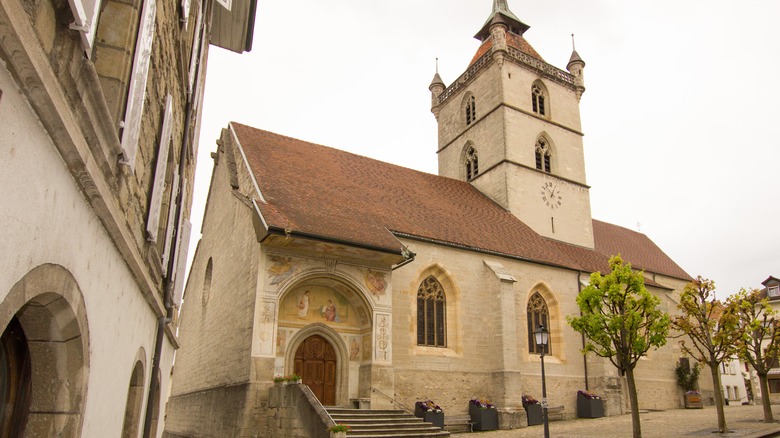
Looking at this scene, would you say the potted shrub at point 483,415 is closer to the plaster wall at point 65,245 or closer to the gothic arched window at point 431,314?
the gothic arched window at point 431,314

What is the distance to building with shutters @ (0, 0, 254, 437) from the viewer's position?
2553mm

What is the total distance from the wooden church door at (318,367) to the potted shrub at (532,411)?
21.5ft

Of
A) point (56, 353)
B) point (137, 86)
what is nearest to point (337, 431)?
point (56, 353)

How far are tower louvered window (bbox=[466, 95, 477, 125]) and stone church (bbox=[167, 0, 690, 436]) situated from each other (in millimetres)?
138

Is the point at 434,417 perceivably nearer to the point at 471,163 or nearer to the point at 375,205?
the point at 375,205

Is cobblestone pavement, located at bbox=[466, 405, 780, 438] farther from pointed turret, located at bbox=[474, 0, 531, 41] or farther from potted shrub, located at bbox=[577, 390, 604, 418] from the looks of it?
pointed turret, located at bbox=[474, 0, 531, 41]

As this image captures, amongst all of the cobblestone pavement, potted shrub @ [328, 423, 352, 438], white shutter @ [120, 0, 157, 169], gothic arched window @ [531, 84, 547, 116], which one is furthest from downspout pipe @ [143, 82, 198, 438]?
gothic arched window @ [531, 84, 547, 116]

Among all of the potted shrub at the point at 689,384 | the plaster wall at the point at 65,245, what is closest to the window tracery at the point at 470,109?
the potted shrub at the point at 689,384

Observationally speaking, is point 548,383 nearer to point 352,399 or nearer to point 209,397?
point 352,399

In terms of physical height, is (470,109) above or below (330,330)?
above

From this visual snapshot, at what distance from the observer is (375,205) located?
18.3 meters

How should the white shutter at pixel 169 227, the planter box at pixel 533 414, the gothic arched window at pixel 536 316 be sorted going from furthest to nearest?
1. the gothic arched window at pixel 536 316
2. the planter box at pixel 533 414
3. the white shutter at pixel 169 227

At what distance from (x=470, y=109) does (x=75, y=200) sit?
2554 centimetres

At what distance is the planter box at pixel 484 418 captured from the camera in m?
16.3
